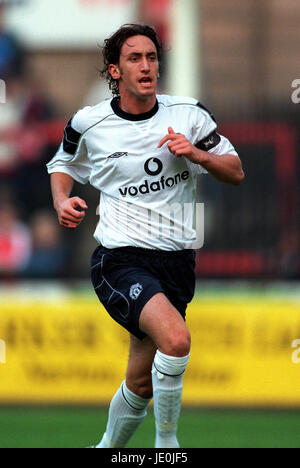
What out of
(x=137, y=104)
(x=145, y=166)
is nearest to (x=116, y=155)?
(x=145, y=166)

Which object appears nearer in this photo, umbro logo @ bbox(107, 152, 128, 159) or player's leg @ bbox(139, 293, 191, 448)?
player's leg @ bbox(139, 293, 191, 448)

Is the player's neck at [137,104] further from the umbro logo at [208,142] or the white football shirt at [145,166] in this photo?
the umbro logo at [208,142]

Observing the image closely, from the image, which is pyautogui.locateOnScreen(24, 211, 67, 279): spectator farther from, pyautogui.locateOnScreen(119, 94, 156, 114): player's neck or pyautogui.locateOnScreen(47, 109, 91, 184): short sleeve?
pyautogui.locateOnScreen(119, 94, 156, 114): player's neck

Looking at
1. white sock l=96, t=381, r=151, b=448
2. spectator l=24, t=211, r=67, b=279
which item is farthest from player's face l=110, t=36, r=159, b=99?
spectator l=24, t=211, r=67, b=279

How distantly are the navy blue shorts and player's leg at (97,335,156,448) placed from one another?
149 mm

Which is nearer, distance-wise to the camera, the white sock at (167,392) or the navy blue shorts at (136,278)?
the white sock at (167,392)

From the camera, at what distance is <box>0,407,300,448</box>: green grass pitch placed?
7250 mm

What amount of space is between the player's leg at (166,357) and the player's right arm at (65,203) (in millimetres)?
577

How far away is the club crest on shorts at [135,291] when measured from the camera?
5.30m

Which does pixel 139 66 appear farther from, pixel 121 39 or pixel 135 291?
pixel 135 291

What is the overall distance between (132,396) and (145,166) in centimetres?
128

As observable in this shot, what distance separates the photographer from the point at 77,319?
9.33 metres

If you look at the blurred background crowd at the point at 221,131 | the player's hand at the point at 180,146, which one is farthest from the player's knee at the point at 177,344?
the blurred background crowd at the point at 221,131

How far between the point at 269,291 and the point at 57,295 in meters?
2.00
